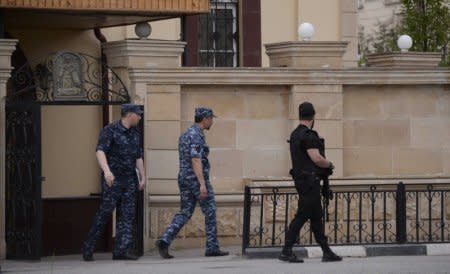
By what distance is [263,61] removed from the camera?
77.9 feet

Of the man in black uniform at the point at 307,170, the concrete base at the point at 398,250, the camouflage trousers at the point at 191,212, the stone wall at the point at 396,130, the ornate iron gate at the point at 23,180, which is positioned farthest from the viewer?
the stone wall at the point at 396,130

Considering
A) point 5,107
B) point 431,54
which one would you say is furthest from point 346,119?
point 5,107

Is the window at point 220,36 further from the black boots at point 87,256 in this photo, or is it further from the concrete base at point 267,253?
the concrete base at point 267,253

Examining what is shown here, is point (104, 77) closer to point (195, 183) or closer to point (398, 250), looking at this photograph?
point (195, 183)

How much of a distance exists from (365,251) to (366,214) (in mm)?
1310

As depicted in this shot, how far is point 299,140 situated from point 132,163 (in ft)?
7.52

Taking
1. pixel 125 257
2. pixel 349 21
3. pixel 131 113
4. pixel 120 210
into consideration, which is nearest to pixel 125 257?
pixel 125 257

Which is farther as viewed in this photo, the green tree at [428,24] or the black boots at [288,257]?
the green tree at [428,24]

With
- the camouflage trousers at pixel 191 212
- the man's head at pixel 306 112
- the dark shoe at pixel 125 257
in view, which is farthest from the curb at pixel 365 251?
the man's head at pixel 306 112

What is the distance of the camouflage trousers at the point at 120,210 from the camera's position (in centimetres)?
1817

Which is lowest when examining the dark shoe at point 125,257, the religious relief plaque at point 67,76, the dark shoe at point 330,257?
the dark shoe at point 125,257

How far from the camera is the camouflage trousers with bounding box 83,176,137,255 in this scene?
59.6ft

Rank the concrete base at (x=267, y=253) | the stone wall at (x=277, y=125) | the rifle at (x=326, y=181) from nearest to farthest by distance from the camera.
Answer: the rifle at (x=326, y=181), the concrete base at (x=267, y=253), the stone wall at (x=277, y=125)

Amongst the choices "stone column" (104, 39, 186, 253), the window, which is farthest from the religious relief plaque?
the window
